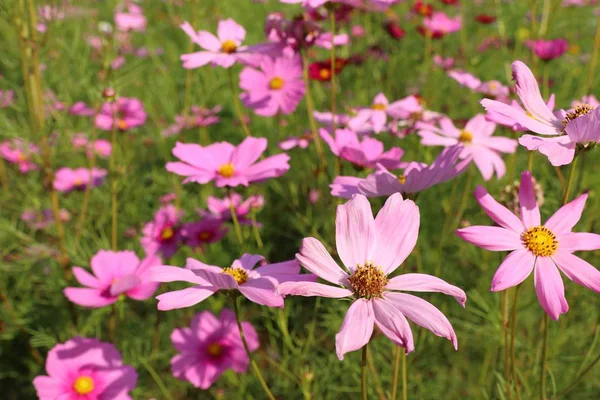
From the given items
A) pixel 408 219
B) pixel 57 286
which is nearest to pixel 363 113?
pixel 408 219

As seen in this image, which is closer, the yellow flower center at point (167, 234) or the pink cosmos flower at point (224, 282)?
the pink cosmos flower at point (224, 282)

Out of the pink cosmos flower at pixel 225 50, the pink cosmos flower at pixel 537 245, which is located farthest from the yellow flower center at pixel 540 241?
the pink cosmos flower at pixel 225 50

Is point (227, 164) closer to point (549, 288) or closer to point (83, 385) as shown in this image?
point (83, 385)

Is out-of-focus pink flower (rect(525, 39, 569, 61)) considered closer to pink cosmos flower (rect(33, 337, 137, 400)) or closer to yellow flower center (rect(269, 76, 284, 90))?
yellow flower center (rect(269, 76, 284, 90))

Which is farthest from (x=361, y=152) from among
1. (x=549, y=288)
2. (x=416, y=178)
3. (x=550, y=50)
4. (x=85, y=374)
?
(x=550, y=50)

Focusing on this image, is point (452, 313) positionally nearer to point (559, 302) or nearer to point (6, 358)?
point (559, 302)

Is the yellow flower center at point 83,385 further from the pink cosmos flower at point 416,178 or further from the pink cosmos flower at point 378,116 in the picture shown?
the pink cosmos flower at point 378,116

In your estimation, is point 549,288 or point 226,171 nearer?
point 549,288

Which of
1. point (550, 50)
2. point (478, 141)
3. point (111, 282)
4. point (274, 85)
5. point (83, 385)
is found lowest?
point (83, 385)
